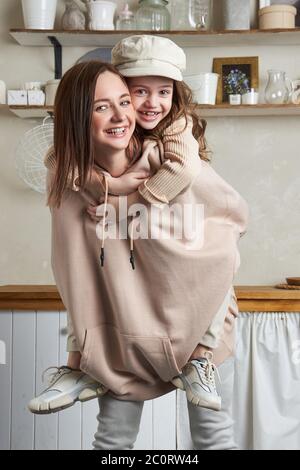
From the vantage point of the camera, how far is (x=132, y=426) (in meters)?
1.77

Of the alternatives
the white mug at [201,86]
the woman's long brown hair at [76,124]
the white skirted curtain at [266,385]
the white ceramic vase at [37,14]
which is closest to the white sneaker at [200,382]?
the woman's long brown hair at [76,124]

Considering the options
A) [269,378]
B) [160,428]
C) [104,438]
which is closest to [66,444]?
[160,428]

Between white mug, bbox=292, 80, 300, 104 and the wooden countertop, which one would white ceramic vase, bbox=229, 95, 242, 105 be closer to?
white mug, bbox=292, 80, 300, 104

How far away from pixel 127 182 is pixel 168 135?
0.51ft

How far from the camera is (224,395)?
2137 mm

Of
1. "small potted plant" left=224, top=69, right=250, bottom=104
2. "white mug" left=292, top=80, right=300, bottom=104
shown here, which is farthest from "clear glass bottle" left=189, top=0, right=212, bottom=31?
"white mug" left=292, top=80, right=300, bottom=104

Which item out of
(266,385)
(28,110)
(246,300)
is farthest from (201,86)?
(266,385)

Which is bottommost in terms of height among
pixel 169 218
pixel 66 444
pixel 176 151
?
pixel 66 444

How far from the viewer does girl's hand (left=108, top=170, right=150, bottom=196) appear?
1.61m

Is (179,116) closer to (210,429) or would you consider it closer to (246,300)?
(210,429)

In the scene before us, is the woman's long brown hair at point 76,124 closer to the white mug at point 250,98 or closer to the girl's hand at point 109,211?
the girl's hand at point 109,211

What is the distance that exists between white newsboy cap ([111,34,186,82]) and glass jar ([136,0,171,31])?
1.46m
